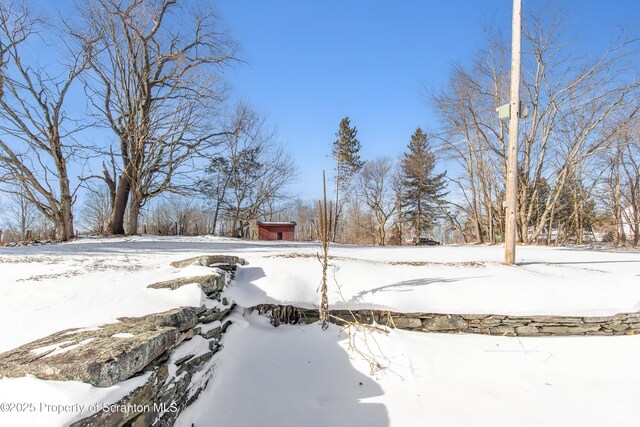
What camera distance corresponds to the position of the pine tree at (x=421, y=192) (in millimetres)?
23688

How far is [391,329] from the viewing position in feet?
11.5

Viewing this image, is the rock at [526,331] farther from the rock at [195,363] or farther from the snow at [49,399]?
the snow at [49,399]

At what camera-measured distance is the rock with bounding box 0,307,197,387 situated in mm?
1367

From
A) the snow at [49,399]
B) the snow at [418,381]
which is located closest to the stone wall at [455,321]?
the snow at [418,381]

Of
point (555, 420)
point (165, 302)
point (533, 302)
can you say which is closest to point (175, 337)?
point (165, 302)

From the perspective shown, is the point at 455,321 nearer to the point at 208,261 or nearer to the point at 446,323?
the point at 446,323

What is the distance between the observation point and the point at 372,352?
316cm

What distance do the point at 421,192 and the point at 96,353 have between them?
971 inches

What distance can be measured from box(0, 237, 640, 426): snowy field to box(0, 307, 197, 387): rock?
6 cm

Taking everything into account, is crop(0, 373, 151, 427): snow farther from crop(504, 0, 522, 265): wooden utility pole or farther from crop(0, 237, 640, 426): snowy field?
crop(504, 0, 522, 265): wooden utility pole

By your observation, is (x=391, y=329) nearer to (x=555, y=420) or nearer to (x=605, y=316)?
(x=555, y=420)

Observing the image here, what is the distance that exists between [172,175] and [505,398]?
14.1 metres

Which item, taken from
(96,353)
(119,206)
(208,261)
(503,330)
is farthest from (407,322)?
(119,206)

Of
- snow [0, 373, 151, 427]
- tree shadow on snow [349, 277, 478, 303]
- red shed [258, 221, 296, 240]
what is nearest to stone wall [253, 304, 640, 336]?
tree shadow on snow [349, 277, 478, 303]
